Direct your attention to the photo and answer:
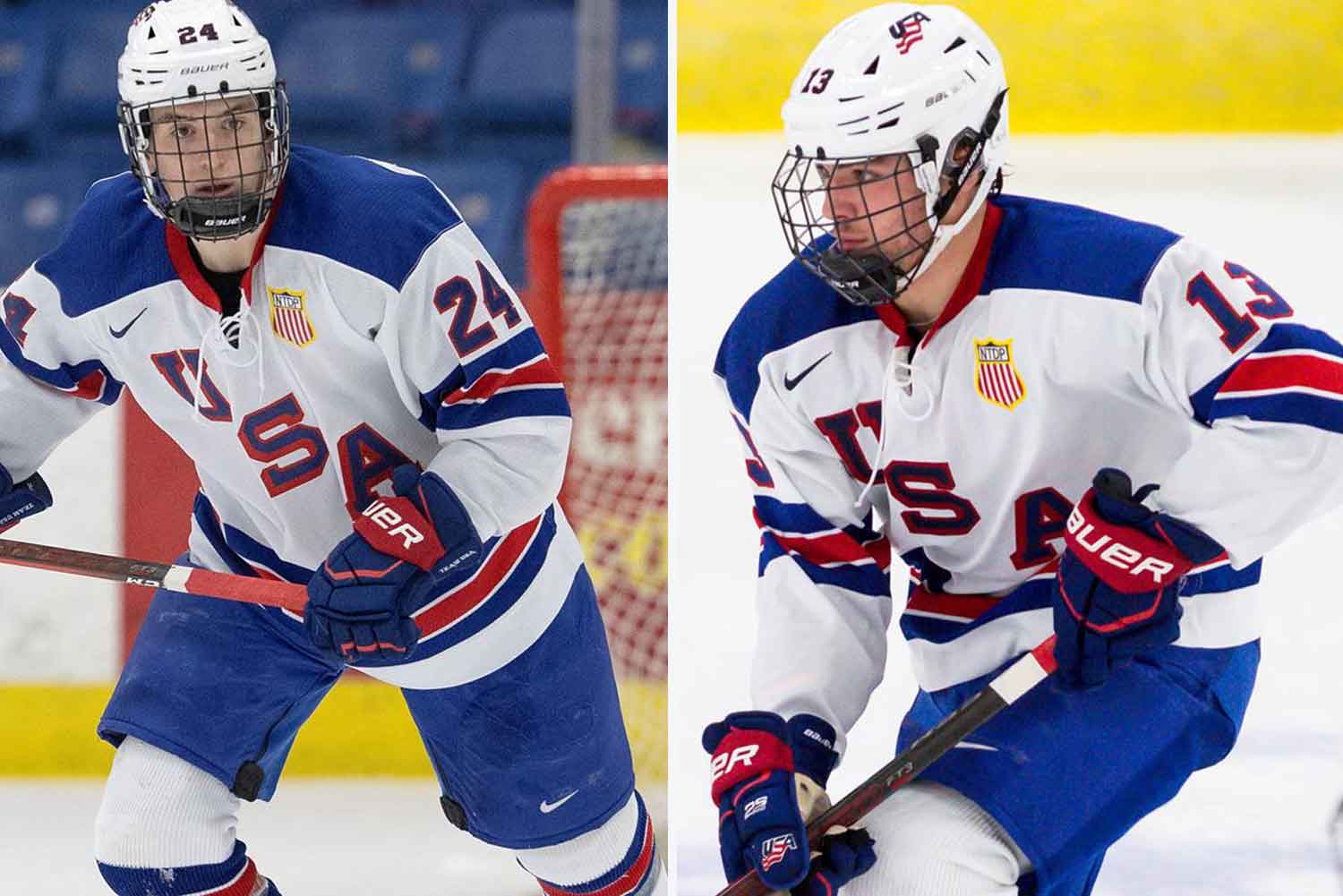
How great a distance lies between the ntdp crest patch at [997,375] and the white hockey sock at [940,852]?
0.36 m

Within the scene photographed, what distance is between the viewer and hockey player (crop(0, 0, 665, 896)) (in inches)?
73.1

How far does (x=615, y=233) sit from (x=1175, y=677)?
1.33 meters

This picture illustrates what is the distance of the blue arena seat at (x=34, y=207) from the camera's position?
4312mm

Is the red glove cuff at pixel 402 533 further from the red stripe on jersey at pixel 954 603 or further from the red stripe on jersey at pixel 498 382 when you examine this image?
the red stripe on jersey at pixel 954 603

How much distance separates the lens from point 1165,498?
1.66 metres

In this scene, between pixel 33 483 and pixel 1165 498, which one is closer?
pixel 1165 498

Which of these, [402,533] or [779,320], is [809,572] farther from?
[402,533]

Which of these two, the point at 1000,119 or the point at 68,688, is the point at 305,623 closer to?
the point at 1000,119

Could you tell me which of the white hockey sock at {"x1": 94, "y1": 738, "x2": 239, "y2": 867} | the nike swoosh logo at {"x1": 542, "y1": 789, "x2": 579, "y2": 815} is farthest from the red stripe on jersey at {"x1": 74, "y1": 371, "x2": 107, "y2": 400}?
the nike swoosh logo at {"x1": 542, "y1": 789, "x2": 579, "y2": 815}

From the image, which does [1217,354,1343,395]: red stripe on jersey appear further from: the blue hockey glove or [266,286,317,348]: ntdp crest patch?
the blue hockey glove

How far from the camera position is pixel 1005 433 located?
1.76m

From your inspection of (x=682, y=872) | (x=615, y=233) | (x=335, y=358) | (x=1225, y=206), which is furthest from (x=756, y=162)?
(x=335, y=358)

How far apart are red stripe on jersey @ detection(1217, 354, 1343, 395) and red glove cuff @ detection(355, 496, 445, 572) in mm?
752

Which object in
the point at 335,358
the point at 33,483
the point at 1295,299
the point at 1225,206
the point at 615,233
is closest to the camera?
the point at 335,358
